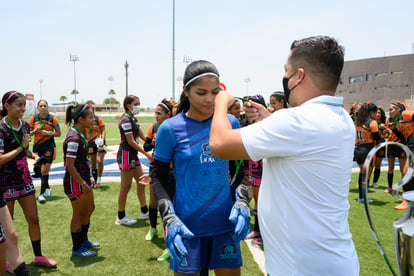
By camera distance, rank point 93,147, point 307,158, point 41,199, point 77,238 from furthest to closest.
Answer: point 93,147 → point 41,199 → point 77,238 → point 307,158

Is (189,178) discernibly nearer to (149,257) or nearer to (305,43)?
(305,43)

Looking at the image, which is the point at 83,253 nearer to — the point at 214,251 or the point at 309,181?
the point at 214,251

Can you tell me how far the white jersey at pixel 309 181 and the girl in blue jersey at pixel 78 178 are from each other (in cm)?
336

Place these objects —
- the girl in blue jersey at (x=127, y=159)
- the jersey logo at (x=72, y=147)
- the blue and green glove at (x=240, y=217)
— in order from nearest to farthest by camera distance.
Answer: the blue and green glove at (x=240, y=217)
the jersey logo at (x=72, y=147)
the girl in blue jersey at (x=127, y=159)

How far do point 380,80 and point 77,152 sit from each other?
76.4m

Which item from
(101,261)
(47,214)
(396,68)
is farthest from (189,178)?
(396,68)

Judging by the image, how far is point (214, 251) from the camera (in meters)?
2.29

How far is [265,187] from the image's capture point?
1633mm

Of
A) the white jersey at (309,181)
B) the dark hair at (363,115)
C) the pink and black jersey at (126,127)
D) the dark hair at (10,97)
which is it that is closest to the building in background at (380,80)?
the dark hair at (363,115)

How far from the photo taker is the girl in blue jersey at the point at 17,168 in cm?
387

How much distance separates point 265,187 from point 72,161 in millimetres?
3314

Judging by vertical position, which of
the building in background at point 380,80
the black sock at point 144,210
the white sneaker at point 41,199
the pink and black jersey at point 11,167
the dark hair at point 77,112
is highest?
the building in background at point 380,80

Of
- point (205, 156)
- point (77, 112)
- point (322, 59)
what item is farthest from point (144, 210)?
point (322, 59)

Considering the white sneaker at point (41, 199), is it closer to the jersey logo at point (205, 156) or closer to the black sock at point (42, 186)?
the black sock at point (42, 186)
